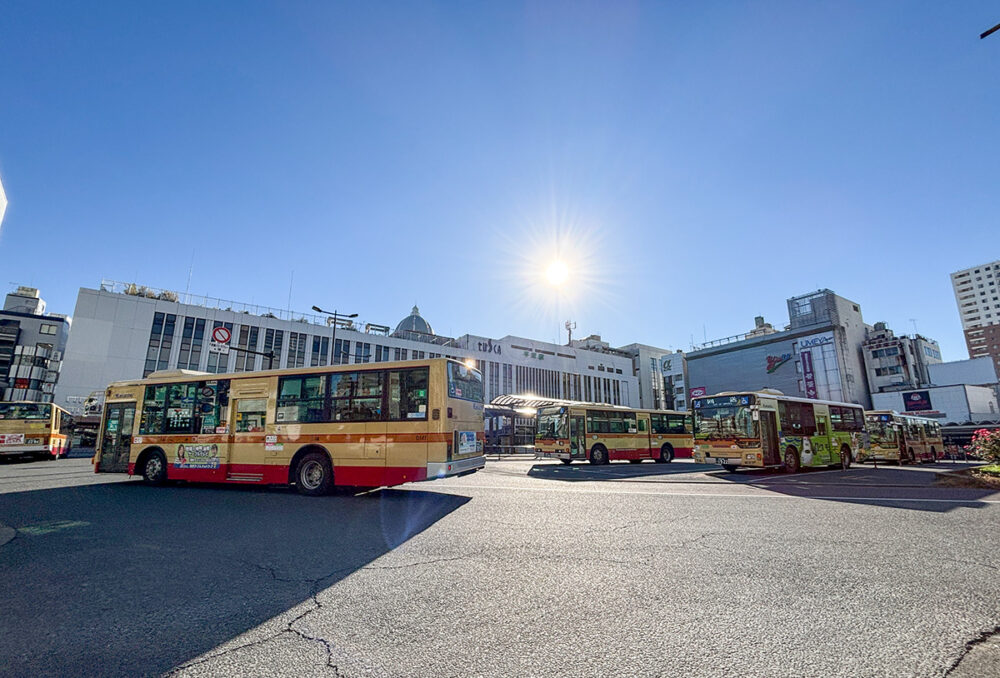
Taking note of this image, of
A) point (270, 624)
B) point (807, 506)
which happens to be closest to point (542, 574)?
point (270, 624)

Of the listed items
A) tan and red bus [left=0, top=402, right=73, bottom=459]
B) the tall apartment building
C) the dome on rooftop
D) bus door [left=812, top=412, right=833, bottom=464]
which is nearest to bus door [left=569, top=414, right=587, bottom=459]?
bus door [left=812, top=412, right=833, bottom=464]

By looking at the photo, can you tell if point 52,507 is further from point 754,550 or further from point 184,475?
point 754,550

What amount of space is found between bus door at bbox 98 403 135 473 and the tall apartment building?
157824mm

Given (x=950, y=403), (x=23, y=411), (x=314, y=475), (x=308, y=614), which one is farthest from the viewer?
(x=950, y=403)

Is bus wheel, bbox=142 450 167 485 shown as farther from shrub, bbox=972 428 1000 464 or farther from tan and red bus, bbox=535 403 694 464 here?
shrub, bbox=972 428 1000 464

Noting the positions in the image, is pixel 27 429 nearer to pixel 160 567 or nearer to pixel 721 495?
pixel 160 567

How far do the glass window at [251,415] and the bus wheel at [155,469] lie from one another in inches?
102

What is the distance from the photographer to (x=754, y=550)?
201 inches

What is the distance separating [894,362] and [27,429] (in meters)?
81.8

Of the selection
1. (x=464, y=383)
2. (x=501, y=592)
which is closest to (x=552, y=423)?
(x=464, y=383)

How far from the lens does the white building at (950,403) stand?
50000mm

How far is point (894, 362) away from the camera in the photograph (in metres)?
58.3

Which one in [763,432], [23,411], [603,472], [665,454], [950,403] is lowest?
[603,472]

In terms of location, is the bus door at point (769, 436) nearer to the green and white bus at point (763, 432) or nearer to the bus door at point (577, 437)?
the green and white bus at point (763, 432)
